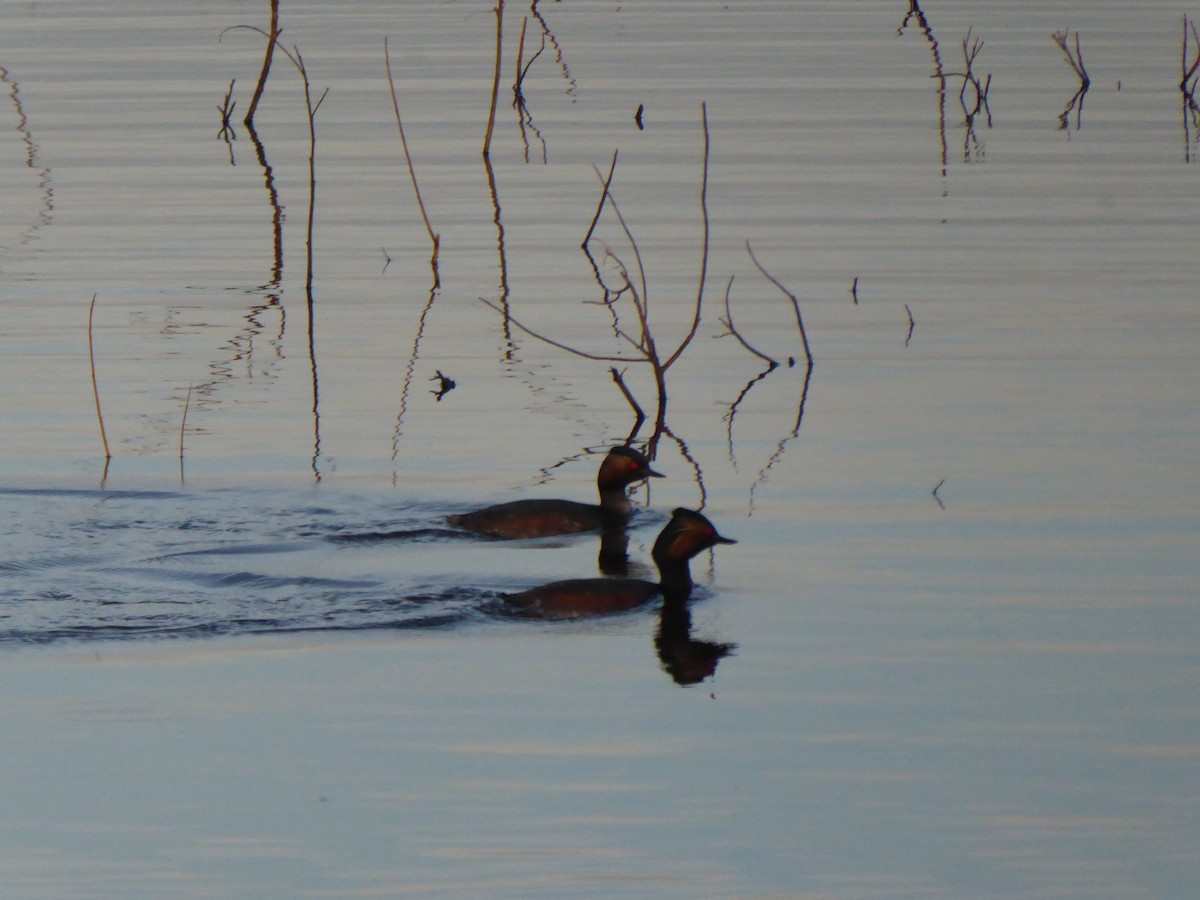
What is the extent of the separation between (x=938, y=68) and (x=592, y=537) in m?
22.4

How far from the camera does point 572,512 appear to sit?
11.4 m

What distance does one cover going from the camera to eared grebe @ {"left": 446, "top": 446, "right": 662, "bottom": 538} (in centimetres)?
1125

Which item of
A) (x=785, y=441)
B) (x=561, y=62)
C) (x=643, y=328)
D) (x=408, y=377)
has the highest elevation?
(x=561, y=62)

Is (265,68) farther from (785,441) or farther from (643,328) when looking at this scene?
(785,441)

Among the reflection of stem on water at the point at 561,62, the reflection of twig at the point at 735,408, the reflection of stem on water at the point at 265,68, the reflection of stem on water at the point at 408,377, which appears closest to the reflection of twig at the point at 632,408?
the reflection of twig at the point at 735,408

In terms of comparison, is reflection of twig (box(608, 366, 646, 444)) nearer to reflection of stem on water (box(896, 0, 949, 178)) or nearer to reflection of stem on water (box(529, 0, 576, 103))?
reflection of stem on water (box(896, 0, 949, 178))

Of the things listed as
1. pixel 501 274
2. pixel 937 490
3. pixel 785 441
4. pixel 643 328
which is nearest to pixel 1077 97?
pixel 501 274

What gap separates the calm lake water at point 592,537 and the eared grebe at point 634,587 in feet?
0.48

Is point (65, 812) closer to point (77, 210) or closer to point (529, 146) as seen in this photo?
point (77, 210)

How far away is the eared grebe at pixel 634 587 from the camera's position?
10.1 meters

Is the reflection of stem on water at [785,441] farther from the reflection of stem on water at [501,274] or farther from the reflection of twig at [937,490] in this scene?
the reflection of stem on water at [501,274]

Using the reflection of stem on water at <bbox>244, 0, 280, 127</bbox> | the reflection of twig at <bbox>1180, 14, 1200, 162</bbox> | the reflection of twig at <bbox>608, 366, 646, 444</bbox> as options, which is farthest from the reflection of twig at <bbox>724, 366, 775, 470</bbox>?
the reflection of twig at <bbox>1180, 14, 1200, 162</bbox>

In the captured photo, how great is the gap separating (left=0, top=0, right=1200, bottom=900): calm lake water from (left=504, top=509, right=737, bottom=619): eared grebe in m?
0.15

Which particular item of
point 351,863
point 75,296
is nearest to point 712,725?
point 351,863
